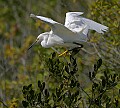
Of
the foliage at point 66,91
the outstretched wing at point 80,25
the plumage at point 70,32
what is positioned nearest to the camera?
the foliage at point 66,91

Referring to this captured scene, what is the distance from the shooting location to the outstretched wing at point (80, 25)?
15.5 feet

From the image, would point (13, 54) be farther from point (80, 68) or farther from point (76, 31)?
point (76, 31)

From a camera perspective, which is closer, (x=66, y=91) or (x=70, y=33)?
(x=66, y=91)

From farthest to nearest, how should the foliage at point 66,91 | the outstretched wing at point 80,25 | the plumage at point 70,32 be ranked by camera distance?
1. the outstretched wing at point 80,25
2. the plumage at point 70,32
3. the foliage at point 66,91

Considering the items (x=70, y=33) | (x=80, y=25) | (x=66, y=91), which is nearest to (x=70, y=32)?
(x=70, y=33)

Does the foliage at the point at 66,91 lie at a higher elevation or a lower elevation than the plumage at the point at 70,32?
lower

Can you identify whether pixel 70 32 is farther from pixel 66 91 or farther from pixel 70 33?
pixel 66 91

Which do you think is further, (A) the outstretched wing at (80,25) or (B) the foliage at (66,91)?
(A) the outstretched wing at (80,25)

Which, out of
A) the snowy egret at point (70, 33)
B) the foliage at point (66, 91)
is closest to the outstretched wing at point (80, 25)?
the snowy egret at point (70, 33)

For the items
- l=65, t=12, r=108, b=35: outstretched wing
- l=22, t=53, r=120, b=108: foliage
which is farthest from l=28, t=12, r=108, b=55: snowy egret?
l=22, t=53, r=120, b=108: foliage

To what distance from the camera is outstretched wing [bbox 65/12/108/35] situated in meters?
4.74

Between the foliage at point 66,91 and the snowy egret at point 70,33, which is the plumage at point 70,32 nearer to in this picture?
the snowy egret at point 70,33

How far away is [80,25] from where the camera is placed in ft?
16.1

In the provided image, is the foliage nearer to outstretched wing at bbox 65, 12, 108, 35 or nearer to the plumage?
the plumage
